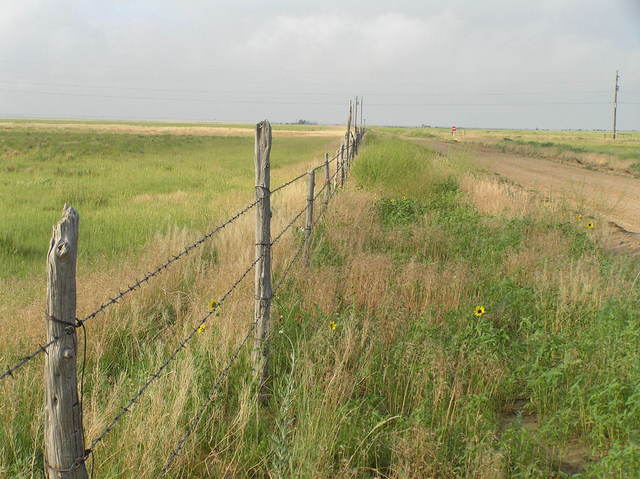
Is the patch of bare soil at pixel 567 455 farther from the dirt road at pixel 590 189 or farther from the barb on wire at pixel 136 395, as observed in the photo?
the dirt road at pixel 590 189

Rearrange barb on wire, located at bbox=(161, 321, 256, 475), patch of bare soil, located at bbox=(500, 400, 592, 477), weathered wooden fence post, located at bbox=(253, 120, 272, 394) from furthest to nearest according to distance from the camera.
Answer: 1. weathered wooden fence post, located at bbox=(253, 120, 272, 394)
2. patch of bare soil, located at bbox=(500, 400, 592, 477)
3. barb on wire, located at bbox=(161, 321, 256, 475)

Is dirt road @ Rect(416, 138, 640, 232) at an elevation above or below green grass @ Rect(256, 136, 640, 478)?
above

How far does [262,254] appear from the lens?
374cm

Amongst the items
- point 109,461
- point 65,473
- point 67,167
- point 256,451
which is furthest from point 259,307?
point 67,167

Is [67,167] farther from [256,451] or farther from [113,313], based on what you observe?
[256,451]

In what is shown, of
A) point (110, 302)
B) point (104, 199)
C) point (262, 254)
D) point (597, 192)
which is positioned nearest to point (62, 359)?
point (110, 302)

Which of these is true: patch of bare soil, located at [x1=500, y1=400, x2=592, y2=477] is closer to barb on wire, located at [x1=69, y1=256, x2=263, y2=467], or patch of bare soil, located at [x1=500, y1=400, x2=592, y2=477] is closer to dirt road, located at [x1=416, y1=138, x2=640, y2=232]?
barb on wire, located at [x1=69, y1=256, x2=263, y2=467]

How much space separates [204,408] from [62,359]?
54.7 inches

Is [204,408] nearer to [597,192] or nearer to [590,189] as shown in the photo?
[597,192]

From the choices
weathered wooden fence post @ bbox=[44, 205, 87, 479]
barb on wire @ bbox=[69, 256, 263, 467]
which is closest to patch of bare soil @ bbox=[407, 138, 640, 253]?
barb on wire @ bbox=[69, 256, 263, 467]

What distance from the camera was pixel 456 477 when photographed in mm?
2898

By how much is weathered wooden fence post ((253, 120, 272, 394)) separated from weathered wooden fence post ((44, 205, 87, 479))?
1.88 metres

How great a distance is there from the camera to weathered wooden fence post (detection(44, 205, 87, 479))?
5.77ft

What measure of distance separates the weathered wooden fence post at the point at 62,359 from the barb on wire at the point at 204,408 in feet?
2.54
